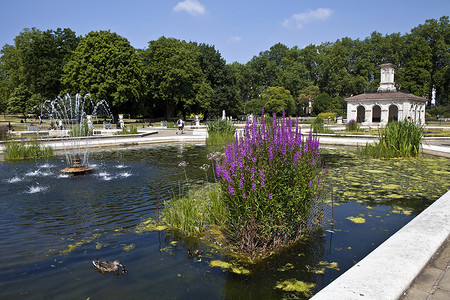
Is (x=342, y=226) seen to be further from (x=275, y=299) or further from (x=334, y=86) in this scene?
(x=334, y=86)

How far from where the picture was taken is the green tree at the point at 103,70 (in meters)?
40.9

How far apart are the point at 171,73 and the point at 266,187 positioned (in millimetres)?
46288

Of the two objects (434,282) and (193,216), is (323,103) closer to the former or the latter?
(193,216)

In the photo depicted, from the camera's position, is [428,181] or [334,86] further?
[334,86]

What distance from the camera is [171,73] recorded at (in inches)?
1913

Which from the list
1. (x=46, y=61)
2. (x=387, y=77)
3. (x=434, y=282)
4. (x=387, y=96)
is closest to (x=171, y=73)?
(x=46, y=61)

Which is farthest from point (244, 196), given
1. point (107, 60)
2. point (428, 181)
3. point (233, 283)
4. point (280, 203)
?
point (107, 60)

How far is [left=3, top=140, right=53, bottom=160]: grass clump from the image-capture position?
14547 millimetres

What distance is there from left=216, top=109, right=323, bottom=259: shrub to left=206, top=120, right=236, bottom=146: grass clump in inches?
552

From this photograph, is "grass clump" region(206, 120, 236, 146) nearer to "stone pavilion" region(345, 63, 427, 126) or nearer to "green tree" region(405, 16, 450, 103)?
"stone pavilion" region(345, 63, 427, 126)

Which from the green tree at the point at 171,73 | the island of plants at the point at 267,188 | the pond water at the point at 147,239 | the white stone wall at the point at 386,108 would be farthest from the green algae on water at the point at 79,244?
the green tree at the point at 171,73

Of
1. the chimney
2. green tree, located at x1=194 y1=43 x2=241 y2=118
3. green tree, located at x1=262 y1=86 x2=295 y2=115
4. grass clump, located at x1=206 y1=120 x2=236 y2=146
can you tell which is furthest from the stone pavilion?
grass clump, located at x1=206 y1=120 x2=236 y2=146

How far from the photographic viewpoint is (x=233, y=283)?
4.12 metres

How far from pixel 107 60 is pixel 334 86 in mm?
49408
